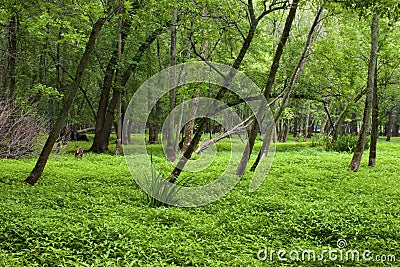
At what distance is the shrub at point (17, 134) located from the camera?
907 centimetres

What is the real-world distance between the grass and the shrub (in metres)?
1.85

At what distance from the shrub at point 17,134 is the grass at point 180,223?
6.06 ft

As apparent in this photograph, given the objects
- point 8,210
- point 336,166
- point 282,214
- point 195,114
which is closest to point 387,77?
point 336,166

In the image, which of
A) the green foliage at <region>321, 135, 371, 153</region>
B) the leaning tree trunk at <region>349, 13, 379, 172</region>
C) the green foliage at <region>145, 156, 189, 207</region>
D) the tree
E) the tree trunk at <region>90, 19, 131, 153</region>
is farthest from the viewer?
the green foliage at <region>321, 135, 371, 153</region>

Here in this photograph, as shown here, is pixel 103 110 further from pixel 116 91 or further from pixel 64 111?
pixel 64 111

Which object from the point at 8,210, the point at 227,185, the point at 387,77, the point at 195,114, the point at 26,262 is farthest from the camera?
the point at 387,77

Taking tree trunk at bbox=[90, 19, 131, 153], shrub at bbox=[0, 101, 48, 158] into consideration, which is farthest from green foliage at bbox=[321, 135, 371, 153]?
shrub at bbox=[0, 101, 48, 158]

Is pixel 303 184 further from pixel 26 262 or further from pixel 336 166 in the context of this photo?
pixel 26 262

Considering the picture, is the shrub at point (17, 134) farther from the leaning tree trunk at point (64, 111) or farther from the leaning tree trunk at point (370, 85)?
the leaning tree trunk at point (370, 85)

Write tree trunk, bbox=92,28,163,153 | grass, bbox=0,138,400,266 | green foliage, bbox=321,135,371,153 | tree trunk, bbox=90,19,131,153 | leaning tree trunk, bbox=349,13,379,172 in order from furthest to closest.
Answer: green foliage, bbox=321,135,371,153, tree trunk, bbox=90,19,131,153, tree trunk, bbox=92,28,163,153, leaning tree trunk, bbox=349,13,379,172, grass, bbox=0,138,400,266

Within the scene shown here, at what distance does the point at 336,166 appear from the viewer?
10.2 m

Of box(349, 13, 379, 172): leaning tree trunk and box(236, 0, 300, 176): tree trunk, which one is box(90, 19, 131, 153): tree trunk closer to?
Result: box(236, 0, 300, 176): tree trunk

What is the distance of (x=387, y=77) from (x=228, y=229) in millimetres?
10527

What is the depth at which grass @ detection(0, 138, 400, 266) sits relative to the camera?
3844mm
